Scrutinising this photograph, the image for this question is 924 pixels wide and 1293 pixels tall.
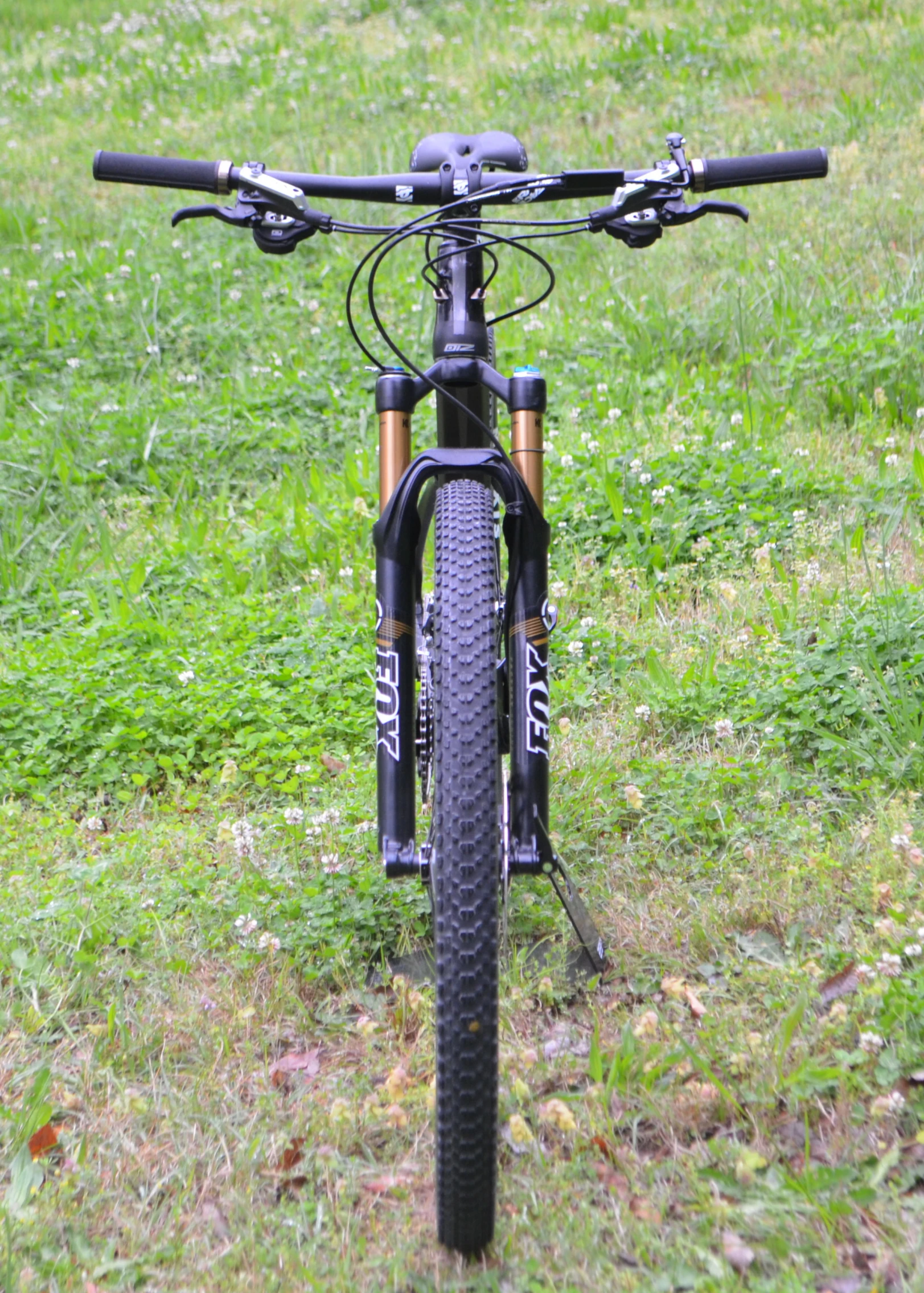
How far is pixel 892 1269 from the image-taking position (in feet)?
6.34

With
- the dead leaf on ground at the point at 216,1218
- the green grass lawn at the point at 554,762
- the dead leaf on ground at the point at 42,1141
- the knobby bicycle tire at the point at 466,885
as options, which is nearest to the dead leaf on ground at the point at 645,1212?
the green grass lawn at the point at 554,762

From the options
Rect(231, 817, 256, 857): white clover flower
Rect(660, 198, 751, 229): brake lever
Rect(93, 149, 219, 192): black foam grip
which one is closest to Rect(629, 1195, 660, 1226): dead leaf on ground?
Rect(231, 817, 256, 857): white clover flower

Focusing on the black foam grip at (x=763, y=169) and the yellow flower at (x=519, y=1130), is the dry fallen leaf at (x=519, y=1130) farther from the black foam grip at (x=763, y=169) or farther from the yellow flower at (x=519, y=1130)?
the black foam grip at (x=763, y=169)

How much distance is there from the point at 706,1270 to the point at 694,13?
35.8 ft

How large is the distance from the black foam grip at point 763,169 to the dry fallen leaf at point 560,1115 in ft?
6.30

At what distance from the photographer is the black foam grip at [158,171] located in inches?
98.4

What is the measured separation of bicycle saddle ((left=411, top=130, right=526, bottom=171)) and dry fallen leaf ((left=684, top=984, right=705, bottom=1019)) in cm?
190

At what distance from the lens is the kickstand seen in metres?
2.63

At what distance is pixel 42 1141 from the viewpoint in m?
2.38

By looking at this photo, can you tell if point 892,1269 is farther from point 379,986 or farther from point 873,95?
point 873,95

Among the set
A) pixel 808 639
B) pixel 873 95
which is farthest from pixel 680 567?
Answer: pixel 873 95

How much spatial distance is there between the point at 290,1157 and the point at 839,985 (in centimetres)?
125

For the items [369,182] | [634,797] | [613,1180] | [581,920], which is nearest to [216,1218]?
[613,1180]

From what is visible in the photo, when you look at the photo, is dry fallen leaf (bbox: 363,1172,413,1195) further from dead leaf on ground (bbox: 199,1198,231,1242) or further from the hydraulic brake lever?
the hydraulic brake lever
